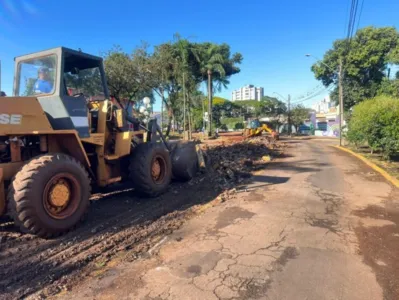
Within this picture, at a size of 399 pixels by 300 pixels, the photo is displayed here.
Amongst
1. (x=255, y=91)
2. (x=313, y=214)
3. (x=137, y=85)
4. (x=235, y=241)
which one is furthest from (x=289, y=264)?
(x=255, y=91)

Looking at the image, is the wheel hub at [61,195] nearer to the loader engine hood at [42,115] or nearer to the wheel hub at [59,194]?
the wheel hub at [59,194]

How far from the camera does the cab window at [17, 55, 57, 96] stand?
5785 mm

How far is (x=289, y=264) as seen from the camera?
417cm

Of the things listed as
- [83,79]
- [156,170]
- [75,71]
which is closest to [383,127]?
[156,170]

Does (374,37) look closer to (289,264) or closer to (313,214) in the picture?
(313,214)

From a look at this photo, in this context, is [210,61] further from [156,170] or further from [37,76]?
[37,76]

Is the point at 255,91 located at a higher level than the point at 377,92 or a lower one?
higher

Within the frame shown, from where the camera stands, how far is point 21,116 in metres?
4.88

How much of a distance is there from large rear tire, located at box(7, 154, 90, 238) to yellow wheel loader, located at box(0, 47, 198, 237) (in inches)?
0.5

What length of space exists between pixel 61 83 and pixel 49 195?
1.99 metres

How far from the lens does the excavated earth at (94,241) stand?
3732 mm

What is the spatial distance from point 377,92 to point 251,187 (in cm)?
3091

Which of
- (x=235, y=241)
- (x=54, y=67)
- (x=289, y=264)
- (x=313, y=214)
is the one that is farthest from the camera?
(x=313, y=214)

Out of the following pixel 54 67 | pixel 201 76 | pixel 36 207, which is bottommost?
pixel 36 207
